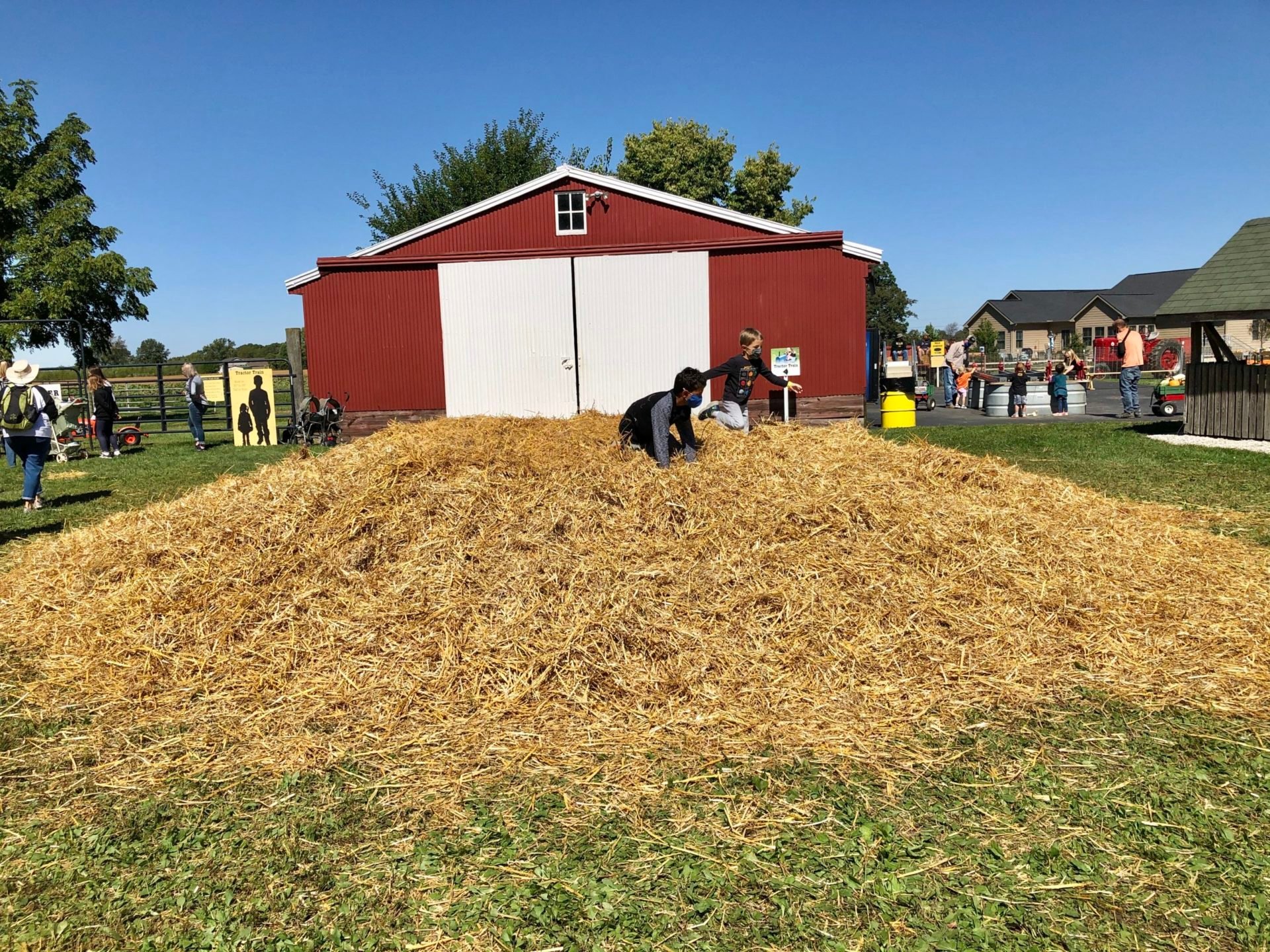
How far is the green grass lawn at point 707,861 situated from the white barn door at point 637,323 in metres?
13.1

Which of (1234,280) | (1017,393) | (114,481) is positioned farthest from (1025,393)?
(114,481)

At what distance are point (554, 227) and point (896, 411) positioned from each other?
28.4ft

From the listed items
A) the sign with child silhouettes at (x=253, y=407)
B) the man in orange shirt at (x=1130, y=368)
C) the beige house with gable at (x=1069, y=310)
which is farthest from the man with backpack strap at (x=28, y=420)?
the beige house with gable at (x=1069, y=310)

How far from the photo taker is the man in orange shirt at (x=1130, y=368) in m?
19.0

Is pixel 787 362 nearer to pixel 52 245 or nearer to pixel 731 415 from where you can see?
pixel 731 415

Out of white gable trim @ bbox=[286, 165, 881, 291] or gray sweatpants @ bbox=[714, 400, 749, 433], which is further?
white gable trim @ bbox=[286, 165, 881, 291]

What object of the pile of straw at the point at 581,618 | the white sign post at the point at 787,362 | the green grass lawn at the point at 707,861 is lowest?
the green grass lawn at the point at 707,861

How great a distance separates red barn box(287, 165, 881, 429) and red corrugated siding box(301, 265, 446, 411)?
0.03m

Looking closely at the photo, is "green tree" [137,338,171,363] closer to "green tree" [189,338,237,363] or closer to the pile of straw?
"green tree" [189,338,237,363]

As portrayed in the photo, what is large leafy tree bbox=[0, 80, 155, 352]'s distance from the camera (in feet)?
94.9

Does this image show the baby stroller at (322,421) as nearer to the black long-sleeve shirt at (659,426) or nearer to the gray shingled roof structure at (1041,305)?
the black long-sleeve shirt at (659,426)

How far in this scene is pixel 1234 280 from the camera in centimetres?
1459

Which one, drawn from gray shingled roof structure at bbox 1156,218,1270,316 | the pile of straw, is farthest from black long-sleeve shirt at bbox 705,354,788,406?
gray shingled roof structure at bbox 1156,218,1270,316

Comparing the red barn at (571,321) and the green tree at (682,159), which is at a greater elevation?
the green tree at (682,159)
